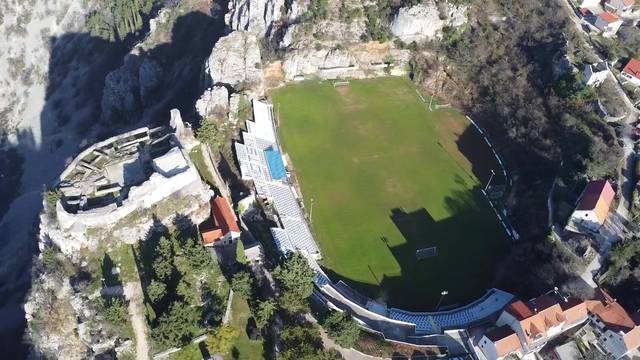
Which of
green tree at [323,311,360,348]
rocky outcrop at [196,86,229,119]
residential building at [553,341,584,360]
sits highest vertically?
rocky outcrop at [196,86,229,119]

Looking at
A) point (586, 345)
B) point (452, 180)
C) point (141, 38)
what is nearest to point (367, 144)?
point (452, 180)

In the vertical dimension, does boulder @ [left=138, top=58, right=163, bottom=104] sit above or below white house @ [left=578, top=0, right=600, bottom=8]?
below

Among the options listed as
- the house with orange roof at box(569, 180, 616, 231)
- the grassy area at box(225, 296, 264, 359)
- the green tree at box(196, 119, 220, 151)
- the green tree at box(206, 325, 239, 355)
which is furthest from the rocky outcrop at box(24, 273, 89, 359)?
the house with orange roof at box(569, 180, 616, 231)

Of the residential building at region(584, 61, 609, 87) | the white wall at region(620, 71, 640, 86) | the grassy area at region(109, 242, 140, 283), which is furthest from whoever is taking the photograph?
the white wall at region(620, 71, 640, 86)

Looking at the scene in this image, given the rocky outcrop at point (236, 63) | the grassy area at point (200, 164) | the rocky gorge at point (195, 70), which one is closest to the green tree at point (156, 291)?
the grassy area at point (200, 164)

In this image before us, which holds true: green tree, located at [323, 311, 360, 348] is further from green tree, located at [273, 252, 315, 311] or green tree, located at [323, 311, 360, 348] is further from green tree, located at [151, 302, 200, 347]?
green tree, located at [151, 302, 200, 347]

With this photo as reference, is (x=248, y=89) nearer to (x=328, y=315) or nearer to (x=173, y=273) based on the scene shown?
(x=173, y=273)

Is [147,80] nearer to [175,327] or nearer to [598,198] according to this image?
[175,327]

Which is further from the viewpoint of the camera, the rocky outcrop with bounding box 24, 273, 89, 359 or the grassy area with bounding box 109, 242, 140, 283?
the grassy area with bounding box 109, 242, 140, 283
